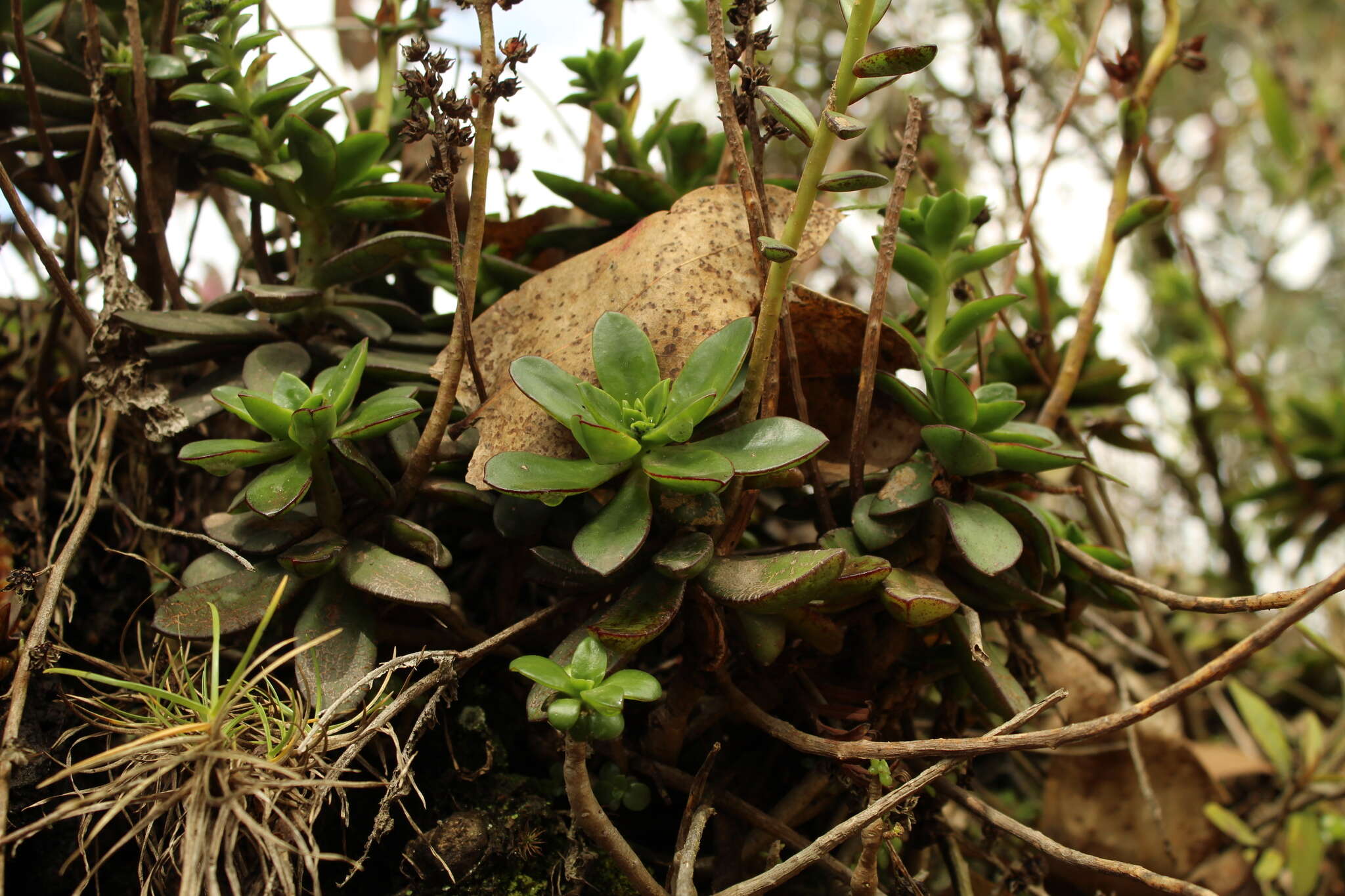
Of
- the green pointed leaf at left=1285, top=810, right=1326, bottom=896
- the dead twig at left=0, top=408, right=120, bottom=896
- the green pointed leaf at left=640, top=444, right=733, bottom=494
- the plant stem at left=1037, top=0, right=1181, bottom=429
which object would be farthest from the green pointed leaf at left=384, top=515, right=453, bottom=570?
the green pointed leaf at left=1285, top=810, right=1326, bottom=896

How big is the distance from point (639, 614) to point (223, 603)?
43 centimetres

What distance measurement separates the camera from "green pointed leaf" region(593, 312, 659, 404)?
3.03 ft

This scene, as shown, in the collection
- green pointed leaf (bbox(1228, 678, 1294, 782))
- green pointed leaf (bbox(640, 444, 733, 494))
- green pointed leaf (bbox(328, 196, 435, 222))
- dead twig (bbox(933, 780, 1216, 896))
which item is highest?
green pointed leaf (bbox(328, 196, 435, 222))

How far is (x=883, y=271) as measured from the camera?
3.20 ft

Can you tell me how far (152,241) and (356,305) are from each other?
0.30 m

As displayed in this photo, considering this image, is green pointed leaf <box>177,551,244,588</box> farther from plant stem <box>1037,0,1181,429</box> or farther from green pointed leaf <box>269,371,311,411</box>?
plant stem <box>1037,0,1181,429</box>

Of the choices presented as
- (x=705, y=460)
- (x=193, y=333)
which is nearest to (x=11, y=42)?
(x=193, y=333)

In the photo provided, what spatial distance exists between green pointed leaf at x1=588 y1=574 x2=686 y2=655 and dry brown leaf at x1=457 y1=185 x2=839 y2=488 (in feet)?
0.55

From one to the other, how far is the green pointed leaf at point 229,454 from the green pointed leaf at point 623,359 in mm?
349

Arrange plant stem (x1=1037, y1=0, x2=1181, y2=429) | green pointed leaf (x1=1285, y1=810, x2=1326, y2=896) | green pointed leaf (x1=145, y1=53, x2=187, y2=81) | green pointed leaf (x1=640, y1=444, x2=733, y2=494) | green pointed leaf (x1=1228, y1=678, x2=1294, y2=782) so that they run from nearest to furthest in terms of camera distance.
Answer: green pointed leaf (x1=640, y1=444, x2=733, y2=494), green pointed leaf (x1=145, y1=53, x2=187, y2=81), plant stem (x1=1037, y1=0, x2=1181, y2=429), green pointed leaf (x1=1285, y1=810, x2=1326, y2=896), green pointed leaf (x1=1228, y1=678, x2=1294, y2=782)

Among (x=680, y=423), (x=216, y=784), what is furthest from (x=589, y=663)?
(x=216, y=784)

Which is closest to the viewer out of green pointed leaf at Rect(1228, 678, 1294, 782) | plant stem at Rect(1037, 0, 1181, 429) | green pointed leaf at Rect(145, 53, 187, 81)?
green pointed leaf at Rect(145, 53, 187, 81)

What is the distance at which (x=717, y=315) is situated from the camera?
3.20ft

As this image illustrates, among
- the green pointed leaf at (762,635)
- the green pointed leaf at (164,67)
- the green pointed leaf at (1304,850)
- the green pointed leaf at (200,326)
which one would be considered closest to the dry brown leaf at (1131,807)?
the green pointed leaf at (1304,850)
